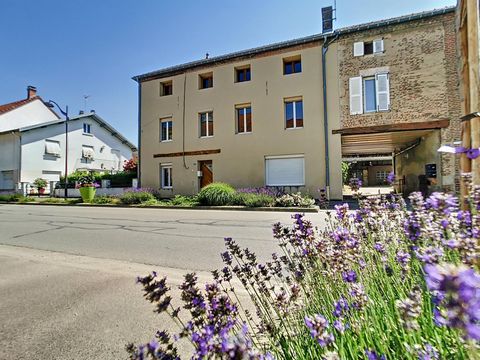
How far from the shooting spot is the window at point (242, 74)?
17.6 metres

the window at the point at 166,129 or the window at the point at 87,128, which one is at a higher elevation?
the window at the point at 87,128

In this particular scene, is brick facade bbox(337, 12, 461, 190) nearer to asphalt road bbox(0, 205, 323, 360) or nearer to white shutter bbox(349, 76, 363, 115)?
white shutter bbox(349, 76, 363, 115)

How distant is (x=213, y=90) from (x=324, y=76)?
6843 millimetres

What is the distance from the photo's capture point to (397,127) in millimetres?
13109

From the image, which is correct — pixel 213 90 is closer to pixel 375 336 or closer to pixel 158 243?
pixel 158 243

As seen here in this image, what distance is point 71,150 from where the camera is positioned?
92.2ft

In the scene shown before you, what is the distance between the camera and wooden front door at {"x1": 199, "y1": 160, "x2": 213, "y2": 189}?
18.1 m

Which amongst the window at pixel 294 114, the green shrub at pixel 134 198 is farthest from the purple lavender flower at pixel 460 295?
the green shrub at pixel 134 198

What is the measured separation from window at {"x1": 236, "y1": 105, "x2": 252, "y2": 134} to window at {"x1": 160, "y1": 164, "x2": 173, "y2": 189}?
5.62 metres

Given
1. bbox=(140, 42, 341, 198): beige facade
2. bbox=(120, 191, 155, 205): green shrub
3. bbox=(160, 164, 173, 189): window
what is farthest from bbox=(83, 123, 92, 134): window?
bbox=(120, 191, 155, 205): green shrub

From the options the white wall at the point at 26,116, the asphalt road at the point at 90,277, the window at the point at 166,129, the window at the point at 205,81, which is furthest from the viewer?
the white wall at the point at 26,116

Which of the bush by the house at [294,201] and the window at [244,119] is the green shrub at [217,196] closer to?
the bush by the house at [294,201]

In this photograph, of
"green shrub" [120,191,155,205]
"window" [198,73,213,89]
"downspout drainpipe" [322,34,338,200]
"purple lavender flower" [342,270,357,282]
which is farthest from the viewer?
"window" [198,73,213,89]

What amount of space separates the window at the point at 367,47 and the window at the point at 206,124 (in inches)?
352
